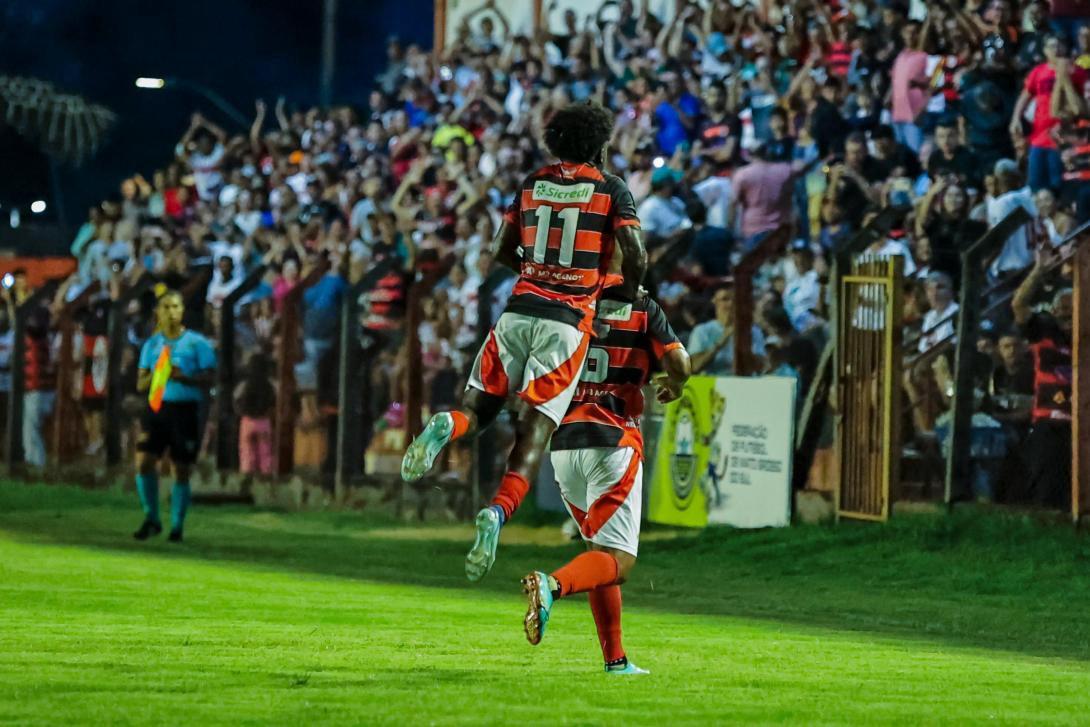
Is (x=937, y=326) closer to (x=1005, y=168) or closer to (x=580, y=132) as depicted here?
(x=1005, y=168)

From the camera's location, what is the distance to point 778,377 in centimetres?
1819

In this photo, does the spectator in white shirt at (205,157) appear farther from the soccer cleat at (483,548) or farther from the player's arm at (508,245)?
the soccer cleat at (483,548)

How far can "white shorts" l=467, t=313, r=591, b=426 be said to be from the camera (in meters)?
9.11

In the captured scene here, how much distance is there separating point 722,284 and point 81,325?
42.0ft

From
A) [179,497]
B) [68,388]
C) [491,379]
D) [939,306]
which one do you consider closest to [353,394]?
[179,497]

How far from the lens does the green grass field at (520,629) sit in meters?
8.06

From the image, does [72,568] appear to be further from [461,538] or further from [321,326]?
[321,326]

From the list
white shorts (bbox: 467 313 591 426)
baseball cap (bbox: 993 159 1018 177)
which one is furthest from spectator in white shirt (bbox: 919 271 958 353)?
white shorts (bbox: 467 313 591 426)

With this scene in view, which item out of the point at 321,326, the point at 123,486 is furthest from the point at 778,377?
the point at 123,486

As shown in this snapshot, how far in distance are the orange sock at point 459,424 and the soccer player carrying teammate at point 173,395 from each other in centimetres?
1031

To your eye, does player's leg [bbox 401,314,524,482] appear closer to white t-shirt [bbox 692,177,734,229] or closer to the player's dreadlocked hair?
the player's dreadlocked hair

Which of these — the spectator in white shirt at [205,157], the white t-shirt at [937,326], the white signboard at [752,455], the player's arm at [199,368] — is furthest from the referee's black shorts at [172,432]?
the spectator in white shirt at [205,157]

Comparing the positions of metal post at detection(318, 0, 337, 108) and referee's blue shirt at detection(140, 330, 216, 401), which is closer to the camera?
A: referee's blue shirt at detection(140, 330, 216, 401)

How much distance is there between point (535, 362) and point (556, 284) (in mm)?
422
